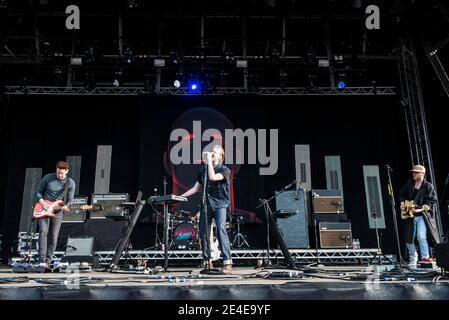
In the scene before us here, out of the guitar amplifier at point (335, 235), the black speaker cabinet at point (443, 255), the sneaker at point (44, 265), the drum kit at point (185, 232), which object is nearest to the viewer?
the black speaker cabinet at point (443, 255)

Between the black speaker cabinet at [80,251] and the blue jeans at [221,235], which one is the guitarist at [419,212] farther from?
the black speaker cabinet at [80,251]

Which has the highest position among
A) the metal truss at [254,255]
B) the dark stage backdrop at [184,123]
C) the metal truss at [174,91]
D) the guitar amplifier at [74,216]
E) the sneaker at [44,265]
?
the metal truss at [174,91]

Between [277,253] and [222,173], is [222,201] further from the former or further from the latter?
[277,253]

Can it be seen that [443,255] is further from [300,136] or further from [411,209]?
[300,136]

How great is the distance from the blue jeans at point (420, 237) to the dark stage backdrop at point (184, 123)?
322 cm

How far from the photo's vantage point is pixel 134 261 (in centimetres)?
789

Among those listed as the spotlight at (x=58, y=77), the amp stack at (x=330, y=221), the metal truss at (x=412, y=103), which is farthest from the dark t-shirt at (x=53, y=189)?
the metal truss at (x=412, y=103)

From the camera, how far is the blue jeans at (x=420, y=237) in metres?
6.37

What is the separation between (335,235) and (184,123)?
4316mm

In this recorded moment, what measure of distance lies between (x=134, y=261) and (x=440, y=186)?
6887mm

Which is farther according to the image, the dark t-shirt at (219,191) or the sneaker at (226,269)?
the dark t-shirt at (219,191)
